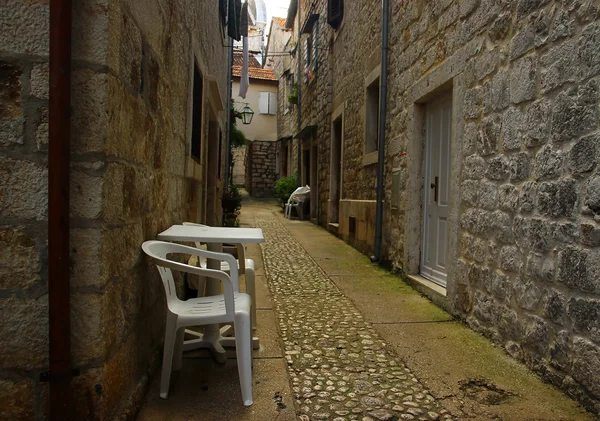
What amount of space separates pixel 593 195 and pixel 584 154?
0.69ft

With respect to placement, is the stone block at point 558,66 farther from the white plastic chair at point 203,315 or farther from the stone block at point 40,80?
the stone block at point 40,80

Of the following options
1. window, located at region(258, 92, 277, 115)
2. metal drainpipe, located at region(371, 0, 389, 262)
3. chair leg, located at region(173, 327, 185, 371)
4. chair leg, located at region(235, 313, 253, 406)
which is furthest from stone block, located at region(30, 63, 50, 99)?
window, located at region(258, 92, 277, 115)

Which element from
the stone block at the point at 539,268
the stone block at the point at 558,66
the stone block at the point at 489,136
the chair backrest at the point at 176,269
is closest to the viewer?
the chair backrest at the point at 176,269

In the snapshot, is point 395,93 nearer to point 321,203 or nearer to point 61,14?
point 61,14

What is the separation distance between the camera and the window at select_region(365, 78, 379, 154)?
646cm

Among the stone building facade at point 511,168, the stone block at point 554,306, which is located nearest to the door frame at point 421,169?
the stone building facade at point 511,168

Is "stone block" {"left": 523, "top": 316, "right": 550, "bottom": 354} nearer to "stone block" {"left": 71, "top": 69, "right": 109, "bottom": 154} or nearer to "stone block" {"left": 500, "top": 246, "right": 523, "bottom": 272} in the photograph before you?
"stone block" {"left": 500, "top": 246, "right": 523, "bottom": 272}

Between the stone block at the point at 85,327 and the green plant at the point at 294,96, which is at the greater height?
the green plant at the point at 294,96

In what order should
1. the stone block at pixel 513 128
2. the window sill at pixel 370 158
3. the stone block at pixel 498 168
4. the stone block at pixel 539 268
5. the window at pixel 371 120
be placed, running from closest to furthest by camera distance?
the stone block at pixel 539 268 < the stone block at pixel 513 128 < the stone block at pixel 498 168 < the window sill at pixel 370 158 < the window at pixel 371 120

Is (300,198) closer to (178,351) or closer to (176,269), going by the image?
(178,351)

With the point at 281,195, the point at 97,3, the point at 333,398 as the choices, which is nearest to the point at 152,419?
the point at 333,398

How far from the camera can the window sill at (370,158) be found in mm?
5934

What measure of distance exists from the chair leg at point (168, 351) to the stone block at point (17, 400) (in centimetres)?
58

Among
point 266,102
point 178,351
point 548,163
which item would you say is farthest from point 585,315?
point 266,102
